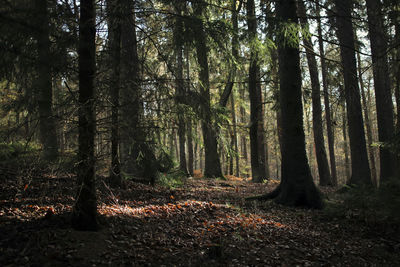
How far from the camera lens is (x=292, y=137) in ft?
25.5

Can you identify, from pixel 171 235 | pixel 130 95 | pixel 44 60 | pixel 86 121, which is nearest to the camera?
pixel 44 60

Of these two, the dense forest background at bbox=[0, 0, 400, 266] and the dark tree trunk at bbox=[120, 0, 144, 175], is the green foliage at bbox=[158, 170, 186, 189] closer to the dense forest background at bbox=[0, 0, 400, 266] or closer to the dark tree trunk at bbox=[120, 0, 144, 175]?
the dense forest background at bbox=[0, 0, 400, 266]

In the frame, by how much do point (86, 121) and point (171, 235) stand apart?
242 centimetres

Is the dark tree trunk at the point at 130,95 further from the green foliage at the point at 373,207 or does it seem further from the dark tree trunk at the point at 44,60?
the green foliage at the point at 373,207

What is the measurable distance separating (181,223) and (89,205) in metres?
1.94

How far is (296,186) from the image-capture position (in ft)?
25.2

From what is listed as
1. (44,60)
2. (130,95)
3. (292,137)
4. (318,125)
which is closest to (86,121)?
(44,60)

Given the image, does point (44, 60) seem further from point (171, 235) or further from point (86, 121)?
point (171, 235)

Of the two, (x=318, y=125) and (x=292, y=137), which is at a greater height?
(x=318, y=125)

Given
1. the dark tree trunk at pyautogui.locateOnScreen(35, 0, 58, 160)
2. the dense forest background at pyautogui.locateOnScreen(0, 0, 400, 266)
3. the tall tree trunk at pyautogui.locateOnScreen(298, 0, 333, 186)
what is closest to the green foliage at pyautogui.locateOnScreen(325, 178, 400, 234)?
the dense forest background at pyautogui.locateOnScreen(0, 0, 400, 266)

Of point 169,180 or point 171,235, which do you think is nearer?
point 171,235

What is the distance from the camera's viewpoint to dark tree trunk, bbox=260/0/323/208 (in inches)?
299

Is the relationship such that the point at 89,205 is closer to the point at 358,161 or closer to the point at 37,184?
the point at 37,184

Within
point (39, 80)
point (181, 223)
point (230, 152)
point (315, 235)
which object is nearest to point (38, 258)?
point (39, 80)
